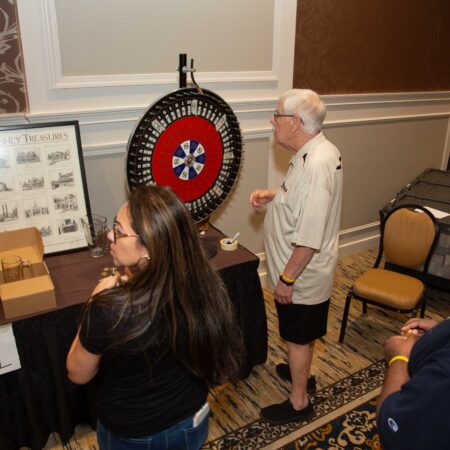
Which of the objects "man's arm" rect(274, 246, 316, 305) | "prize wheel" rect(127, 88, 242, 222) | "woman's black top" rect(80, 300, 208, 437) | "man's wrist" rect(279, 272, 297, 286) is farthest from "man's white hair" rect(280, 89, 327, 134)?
"woman's black top" rect(80, 300, 208, 437)

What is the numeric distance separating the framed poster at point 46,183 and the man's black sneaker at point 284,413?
1.25 m

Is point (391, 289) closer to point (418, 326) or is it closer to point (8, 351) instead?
point (418, 326)

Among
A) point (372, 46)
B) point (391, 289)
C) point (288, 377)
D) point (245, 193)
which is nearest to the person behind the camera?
point (288, 377)

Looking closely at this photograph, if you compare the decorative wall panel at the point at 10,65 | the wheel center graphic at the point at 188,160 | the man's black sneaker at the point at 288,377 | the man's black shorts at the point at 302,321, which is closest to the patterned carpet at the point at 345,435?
the man's black sneaker at the point at 288,377

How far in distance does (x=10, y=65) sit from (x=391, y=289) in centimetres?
237

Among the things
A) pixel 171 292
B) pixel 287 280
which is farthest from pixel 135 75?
pixel 171 292

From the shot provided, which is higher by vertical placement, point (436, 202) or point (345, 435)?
point (436, 202)

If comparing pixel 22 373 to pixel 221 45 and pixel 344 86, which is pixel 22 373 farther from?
pixel 344 86

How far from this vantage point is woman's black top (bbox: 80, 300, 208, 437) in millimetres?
1112

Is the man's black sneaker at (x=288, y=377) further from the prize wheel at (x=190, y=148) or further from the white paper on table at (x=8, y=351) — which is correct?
the white paper on table at (x=8, y=351)

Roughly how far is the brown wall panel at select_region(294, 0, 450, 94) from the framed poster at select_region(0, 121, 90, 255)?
5.55ft

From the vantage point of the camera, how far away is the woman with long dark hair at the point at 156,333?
3.68 feet

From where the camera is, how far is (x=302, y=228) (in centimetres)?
191

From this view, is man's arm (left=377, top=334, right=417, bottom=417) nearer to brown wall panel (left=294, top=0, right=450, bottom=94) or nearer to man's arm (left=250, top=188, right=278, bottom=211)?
man's arm (left=250, top=188, right=278, bottom=211)
